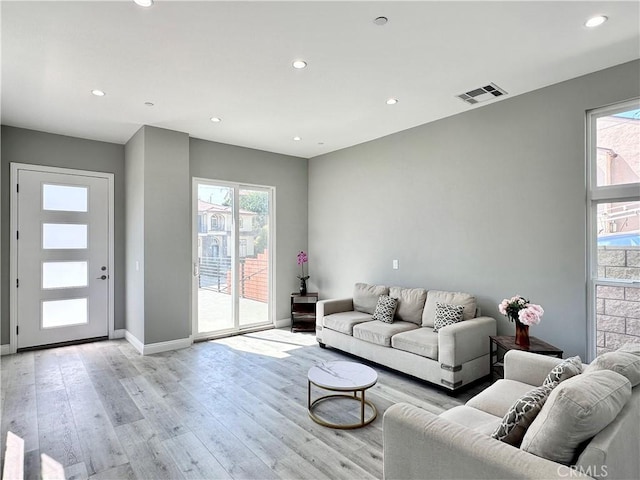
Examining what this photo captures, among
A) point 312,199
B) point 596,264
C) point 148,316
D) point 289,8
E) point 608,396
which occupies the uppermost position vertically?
point 289,8

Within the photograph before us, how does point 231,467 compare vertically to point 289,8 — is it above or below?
below

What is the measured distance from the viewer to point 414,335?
12.2 feet

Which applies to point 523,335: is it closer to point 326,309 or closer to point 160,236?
point 326,309

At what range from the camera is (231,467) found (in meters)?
2.27

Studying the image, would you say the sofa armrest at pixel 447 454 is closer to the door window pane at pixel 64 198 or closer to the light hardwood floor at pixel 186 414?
the light hardwood floor at pixel 186 414

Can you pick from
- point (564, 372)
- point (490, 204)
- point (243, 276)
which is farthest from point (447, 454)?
point (243, 276)

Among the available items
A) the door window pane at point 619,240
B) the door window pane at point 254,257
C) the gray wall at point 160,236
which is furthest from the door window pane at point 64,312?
the door window pane at point 619,240

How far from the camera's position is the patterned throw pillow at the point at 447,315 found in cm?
371

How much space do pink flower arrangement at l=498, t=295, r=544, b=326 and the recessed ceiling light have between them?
2158 mm

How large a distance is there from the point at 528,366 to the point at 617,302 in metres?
1.32

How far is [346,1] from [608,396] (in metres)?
2.46

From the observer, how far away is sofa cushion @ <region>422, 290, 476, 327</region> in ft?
12.5

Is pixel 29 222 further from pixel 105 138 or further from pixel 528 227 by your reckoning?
pixel 528 227

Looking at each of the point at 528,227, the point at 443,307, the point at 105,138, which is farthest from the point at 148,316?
the point at 528,227
